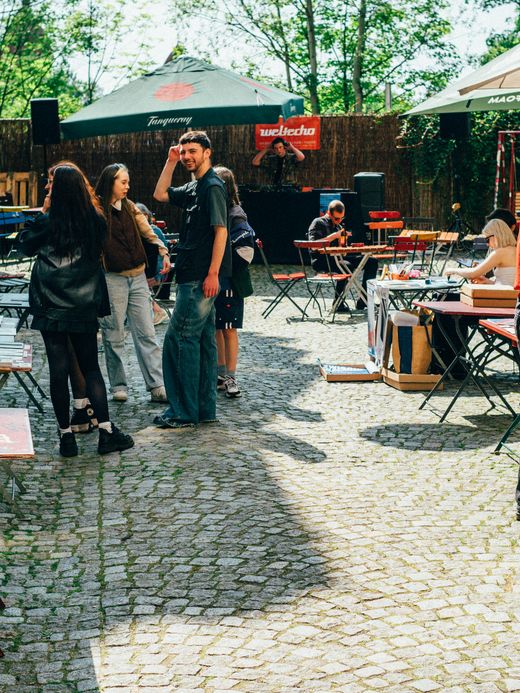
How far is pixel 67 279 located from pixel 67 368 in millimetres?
532

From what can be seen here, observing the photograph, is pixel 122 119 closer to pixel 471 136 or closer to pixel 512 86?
pixel 512 86

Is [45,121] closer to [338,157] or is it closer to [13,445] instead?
[338,157]

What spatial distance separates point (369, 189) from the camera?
20047mm

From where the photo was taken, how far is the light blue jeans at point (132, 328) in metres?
8.09

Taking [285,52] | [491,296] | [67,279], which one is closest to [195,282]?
[67,279]

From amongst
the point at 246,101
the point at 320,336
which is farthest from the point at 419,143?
the point at 320,336

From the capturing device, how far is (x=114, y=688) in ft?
12.1

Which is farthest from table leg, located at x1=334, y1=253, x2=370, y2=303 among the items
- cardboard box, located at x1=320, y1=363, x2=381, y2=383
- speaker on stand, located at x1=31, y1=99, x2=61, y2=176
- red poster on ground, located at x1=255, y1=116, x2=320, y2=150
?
red poster on ground, located at x1=255, y1=116, x2=320, y2=150

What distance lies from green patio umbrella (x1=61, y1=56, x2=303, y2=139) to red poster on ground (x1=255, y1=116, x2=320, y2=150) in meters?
7.15

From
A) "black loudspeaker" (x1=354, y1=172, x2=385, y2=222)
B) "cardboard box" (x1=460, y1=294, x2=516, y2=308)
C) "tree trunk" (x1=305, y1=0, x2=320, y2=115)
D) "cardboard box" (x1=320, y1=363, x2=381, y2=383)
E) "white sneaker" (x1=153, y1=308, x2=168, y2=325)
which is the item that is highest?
"tree trunk" (x1=305, y1=0, x2=320, y2=115)

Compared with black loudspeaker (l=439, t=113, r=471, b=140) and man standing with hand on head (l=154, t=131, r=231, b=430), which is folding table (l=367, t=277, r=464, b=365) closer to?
man standing with hand on head (l=154, t=131, r=231, b=430)

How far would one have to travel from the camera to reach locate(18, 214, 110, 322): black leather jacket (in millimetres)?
6617

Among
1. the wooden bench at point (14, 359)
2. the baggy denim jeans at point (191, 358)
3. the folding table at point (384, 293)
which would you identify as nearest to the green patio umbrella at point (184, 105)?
the folding table at point (384, 293)

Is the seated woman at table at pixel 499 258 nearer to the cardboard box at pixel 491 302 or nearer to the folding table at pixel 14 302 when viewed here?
the cardboard box at pixel 491 302
